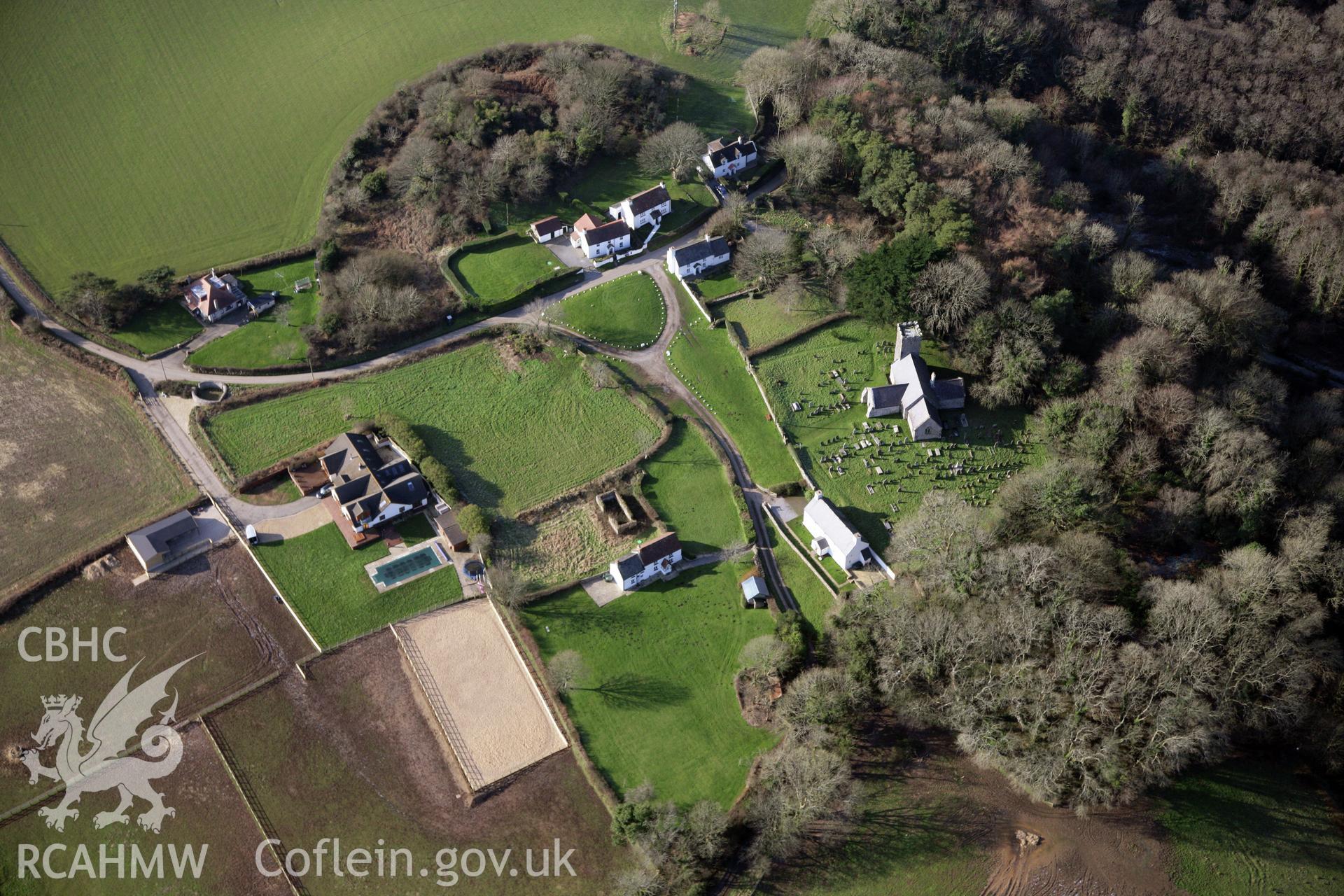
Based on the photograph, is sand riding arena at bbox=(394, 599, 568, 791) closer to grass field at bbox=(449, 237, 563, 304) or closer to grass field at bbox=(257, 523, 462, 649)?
grass field at bbox=(257, 523, 462, 649)

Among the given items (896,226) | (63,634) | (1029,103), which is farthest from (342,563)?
(1029,103)

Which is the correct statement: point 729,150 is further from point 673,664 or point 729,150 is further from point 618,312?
point 673,664

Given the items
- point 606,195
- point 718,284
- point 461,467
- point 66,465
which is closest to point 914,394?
point 718,284

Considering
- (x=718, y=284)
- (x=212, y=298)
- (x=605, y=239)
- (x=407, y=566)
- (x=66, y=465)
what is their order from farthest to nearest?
(x=605, y=239), (x=718, y=284), (x=212, y=298), (x=66, y=465), (x=407, y=566)

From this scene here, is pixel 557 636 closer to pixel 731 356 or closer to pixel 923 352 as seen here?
pixel 731 356

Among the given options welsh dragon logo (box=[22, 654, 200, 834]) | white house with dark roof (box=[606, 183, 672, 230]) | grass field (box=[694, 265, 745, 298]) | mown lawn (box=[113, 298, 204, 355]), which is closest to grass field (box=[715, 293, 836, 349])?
grass field (box=[694, 265, 745, 298])

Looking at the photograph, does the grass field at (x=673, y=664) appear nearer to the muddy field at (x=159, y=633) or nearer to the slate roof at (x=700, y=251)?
the muddy field at (x=159, y=633)

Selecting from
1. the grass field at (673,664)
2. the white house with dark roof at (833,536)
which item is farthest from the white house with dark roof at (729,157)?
the white house with dark roof at (833,536)
